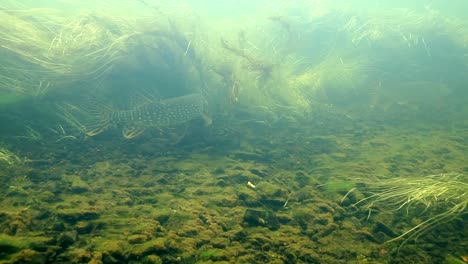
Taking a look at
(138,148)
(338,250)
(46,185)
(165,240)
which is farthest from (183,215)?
(138,148)

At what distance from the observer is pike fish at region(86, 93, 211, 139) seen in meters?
4.95

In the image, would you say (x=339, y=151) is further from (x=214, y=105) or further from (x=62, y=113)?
(x=62, y=113)

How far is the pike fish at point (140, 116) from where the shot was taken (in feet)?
16.2

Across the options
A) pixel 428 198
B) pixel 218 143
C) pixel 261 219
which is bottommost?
pixel 218 143

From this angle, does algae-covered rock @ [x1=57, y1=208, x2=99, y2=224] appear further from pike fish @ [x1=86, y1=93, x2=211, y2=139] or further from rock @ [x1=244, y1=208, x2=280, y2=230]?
pike fish @ [x1=86, y1=93, x2=211, y2=139]

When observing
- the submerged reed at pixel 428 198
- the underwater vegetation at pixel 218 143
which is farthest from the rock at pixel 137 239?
the submerged reed at pixel 428 198

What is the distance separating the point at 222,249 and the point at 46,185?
7.92 feet

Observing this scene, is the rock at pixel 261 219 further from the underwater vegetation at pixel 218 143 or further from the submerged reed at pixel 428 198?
the submerged reed at pixel 428 198

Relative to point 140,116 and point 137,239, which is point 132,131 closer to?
point 140,116

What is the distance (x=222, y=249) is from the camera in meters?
2.32

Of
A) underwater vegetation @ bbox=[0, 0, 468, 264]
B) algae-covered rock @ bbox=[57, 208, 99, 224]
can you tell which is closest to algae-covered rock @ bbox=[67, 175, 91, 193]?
underwater vegetation @ bbox=[0, 0, 468, 264]

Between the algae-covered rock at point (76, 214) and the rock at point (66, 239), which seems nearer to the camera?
the rock at point (66, 239)

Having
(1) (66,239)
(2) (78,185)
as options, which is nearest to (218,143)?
(2) (78,185)

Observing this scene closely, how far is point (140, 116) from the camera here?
4.96 m
